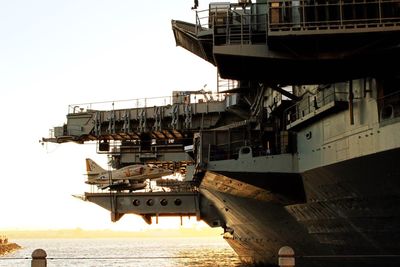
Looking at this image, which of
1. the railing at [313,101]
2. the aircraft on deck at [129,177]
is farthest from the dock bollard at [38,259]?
the aircraft on deck at [129,177]

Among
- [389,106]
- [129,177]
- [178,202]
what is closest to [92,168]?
[129,177]

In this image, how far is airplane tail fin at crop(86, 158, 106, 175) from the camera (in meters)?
31.2

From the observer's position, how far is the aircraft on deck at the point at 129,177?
27672 millimetres

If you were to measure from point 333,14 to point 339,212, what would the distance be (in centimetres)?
477

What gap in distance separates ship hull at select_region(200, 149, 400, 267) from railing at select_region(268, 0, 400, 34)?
8.91 feet

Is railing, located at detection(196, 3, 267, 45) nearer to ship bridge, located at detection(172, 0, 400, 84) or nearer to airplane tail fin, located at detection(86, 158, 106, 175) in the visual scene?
ship bridge, located at detection(172, 0, 400, 84)

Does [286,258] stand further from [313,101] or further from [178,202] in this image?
[178,202]

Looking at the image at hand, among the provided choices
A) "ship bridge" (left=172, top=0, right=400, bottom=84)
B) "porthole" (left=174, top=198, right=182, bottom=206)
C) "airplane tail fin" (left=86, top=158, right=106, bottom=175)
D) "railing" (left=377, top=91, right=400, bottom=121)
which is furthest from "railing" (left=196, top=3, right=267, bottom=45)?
"airplane tail fin" (left=86, top=158, right=106, bottom=175)

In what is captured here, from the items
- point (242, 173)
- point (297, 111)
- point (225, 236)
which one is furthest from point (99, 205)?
point (297, 111)

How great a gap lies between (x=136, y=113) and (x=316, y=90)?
46.5 ft

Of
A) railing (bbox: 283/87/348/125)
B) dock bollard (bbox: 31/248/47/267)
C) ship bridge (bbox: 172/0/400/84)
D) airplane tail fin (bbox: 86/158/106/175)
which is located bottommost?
dock bollard (bbox: 31/248/47/267)

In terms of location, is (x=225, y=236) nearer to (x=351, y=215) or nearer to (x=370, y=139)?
(x=351, y=215)

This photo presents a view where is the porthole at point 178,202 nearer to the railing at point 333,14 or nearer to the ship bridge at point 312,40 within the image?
the ship bridge at point 312,40

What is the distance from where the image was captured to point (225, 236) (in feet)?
105
